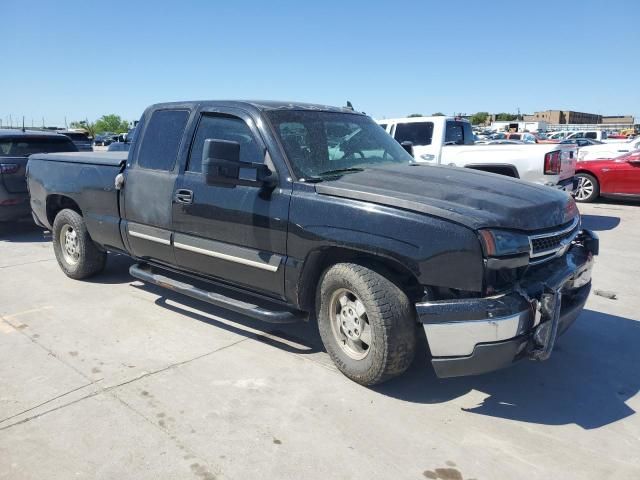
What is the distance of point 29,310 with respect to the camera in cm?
522

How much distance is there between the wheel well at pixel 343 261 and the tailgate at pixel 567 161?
22.3 ft

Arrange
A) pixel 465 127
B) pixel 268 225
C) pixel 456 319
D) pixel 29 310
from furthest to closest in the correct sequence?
pixel 465 127
pixel 29 310
pixel 268 225
pixel 456 319

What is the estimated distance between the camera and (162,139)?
16.1 feet

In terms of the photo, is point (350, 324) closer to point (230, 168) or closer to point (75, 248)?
point (230, 168)

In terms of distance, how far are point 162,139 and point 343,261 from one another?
7.36ft

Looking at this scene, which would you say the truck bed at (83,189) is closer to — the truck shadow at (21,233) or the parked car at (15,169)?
the parked car at (15,169)

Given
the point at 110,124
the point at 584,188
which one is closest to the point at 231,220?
the point at 584,188

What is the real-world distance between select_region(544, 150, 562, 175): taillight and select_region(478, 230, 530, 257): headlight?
634cm

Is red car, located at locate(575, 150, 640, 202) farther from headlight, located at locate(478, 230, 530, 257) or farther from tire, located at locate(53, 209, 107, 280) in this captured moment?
tire, located at locate(53, 209, 107, 280)

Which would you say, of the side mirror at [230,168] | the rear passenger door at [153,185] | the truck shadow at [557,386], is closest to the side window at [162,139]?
the rear passenger door at [153,185]

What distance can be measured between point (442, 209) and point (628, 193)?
11.1 m

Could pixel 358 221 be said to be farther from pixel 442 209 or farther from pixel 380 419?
pixel 380 419

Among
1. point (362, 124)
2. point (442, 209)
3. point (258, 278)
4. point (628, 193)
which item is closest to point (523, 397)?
point (442, 209)

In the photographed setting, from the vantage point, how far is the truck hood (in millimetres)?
3180
